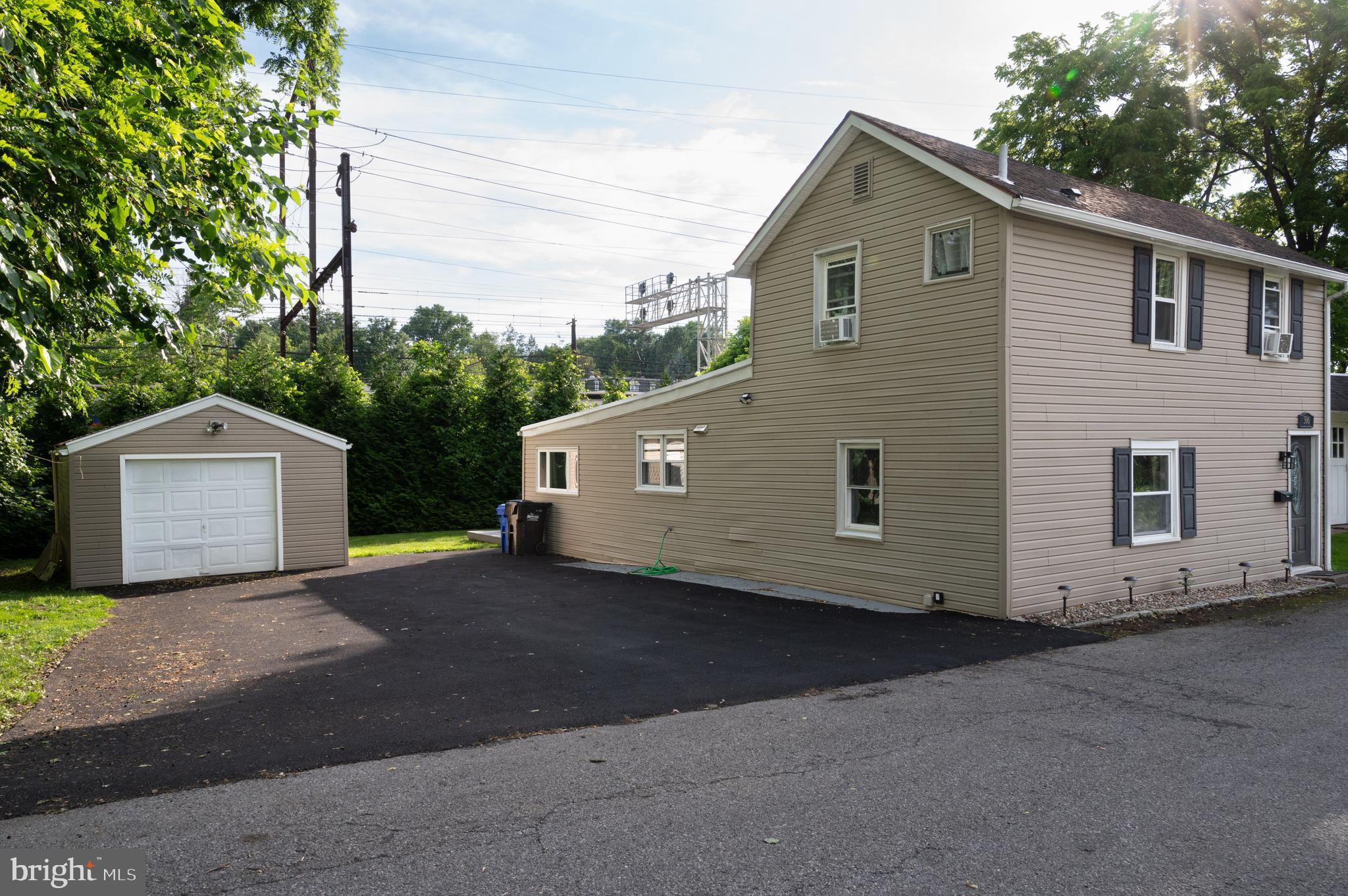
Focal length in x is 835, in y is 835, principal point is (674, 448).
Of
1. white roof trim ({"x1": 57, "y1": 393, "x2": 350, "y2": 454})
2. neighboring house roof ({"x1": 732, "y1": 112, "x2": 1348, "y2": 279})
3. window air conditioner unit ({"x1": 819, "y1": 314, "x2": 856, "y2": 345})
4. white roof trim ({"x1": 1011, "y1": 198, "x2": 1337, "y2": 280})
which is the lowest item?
white roof trim ({"x1": 57, "y1": 393, "x2": 350, "y2": 454})

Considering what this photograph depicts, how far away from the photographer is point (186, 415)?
14297 mm

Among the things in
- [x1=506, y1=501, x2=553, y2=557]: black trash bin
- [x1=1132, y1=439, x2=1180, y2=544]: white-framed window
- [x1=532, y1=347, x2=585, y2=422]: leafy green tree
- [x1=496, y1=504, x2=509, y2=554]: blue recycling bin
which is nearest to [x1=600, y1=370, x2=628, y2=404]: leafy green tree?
[x1=532, y1=347, x2=585, y2=422]: leafy green tree

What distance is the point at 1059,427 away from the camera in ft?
34.2

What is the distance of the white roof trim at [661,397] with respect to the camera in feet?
45.8

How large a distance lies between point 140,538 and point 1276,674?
15.8 m

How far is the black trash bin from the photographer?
18094 mm

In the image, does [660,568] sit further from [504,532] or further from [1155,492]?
[1155,492]

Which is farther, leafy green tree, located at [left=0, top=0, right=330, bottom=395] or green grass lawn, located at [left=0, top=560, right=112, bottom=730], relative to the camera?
green grass lawn, located at [left=0, top=560, right=112, bottom=730]

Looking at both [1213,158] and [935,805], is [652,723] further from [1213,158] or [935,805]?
[1213,158]

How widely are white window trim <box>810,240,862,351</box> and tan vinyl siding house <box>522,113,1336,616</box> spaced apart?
0.09 ft

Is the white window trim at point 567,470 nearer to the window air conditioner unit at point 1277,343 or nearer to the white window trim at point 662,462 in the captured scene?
the white window trim at point 662,462

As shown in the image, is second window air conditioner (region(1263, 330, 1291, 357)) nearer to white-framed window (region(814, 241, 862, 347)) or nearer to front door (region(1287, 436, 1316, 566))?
front door (region(1287, 436, 1316, 566))

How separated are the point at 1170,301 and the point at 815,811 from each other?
34.6ft

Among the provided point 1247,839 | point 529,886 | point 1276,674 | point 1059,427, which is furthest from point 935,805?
point 1059,427
